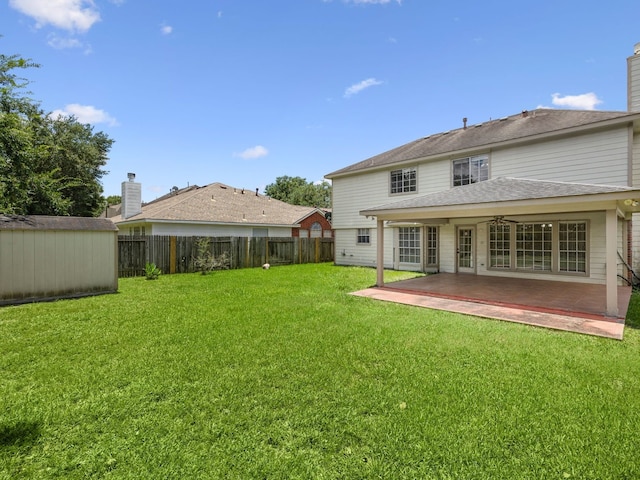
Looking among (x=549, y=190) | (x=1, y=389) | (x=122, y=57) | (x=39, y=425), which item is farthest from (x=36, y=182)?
(x=549, y=190)

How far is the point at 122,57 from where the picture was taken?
1157cm

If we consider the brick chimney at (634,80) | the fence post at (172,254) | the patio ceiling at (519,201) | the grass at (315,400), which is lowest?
the grass at (315,400)

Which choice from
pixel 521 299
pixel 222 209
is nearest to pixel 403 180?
pixel 521 299

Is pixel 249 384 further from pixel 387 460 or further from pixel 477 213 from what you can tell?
pixel 477 213

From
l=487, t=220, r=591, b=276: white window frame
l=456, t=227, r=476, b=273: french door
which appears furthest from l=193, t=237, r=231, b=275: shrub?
l=487, t=220, r=591, b=276: white window frame

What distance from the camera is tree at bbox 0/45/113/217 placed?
10688mm

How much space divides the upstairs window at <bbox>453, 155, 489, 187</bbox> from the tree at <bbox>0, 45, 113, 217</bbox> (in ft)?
52.0

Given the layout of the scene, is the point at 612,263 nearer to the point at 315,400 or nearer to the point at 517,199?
the point at 517,199

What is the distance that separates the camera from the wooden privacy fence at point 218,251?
12.7m

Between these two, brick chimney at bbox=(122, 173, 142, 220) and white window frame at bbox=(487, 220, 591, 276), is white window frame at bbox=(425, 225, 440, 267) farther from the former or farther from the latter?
brick chimney at bbox=(122, 173, 142, 220)

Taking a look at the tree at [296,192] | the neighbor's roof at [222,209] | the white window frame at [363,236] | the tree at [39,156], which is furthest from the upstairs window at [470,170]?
the tree at [296,192]

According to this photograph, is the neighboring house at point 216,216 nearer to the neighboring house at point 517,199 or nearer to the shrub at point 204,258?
the shrub at point 204,258

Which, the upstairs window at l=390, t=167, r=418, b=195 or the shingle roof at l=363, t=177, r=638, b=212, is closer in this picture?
the shingle roof at l=363, t=177, r=638, b=212

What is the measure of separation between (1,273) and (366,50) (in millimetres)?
14879
